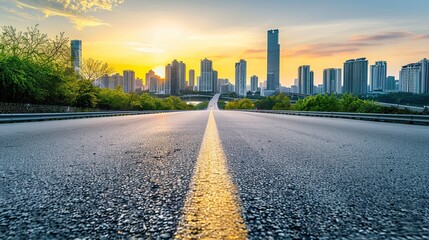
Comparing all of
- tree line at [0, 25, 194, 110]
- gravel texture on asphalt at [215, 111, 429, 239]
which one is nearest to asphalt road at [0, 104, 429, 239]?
gravel texture on asphalt at [215, 111, 429, 239]

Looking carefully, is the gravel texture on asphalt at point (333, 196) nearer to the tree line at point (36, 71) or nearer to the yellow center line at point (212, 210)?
the yellow center line at point (212, 210)

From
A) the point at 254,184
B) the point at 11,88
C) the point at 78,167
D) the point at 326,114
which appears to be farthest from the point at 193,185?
the point at 11,88

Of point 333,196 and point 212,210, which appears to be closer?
point 212,210

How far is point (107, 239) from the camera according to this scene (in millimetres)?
1696

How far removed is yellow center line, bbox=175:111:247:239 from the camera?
1.76m

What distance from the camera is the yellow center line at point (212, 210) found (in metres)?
1.76

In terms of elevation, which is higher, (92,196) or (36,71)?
(36,71)

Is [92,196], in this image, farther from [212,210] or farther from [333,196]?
[333,196]

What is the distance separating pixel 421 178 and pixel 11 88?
102ft

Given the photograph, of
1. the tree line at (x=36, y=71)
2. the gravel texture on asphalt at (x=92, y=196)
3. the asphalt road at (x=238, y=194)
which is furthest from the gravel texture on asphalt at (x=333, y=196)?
the tree line at (x=36, y=71)

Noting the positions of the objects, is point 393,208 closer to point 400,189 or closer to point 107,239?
point 400,189

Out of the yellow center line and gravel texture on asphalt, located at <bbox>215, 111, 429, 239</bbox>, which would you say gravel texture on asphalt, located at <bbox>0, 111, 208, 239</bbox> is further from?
gravel texture on asphalt, located at <bbox>215, 111, 429, 239</bbox>

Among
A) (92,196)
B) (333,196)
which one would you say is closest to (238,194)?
(333,196)

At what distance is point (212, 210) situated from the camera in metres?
2.18
